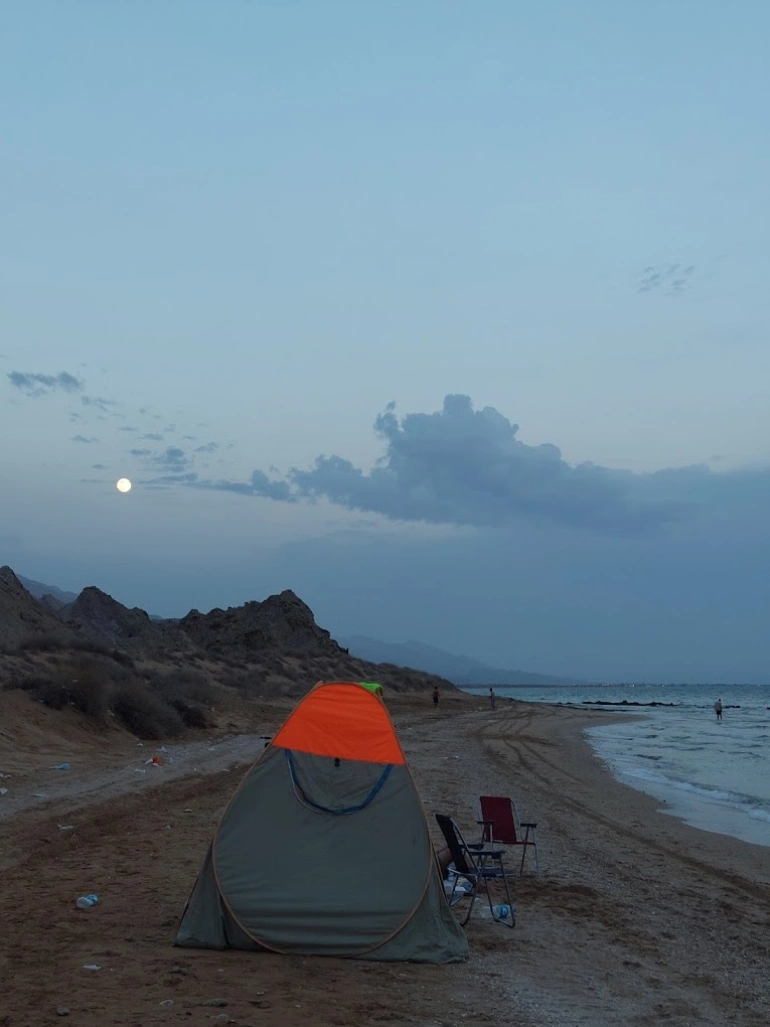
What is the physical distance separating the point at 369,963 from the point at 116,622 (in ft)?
174

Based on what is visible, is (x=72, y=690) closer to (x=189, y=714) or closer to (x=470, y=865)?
(x=189, y=714)

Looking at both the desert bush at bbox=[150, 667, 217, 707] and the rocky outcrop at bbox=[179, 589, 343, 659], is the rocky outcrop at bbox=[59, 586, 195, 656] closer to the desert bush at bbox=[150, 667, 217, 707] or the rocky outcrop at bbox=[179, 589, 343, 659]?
the rocky outcrop at bbox=[179, 589, 343, 659]

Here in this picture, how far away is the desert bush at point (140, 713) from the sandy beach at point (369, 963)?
620cm

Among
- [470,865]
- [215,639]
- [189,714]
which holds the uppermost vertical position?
[215,639]

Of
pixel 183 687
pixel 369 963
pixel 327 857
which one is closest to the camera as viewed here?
pixel 369 963

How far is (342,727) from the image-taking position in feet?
27.5

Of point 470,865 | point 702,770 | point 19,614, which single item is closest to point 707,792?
point 702,770

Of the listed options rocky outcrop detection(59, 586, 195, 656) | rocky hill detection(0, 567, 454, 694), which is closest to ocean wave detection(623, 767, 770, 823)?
rocky hill detection(0, 567, 454, 694)

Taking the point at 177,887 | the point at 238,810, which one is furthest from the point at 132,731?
the point at 238,810

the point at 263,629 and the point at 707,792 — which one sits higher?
the point at 263,629

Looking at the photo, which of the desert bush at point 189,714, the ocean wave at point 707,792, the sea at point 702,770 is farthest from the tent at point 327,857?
the desert bush at point 189,714

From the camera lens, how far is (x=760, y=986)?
7395 millimetres

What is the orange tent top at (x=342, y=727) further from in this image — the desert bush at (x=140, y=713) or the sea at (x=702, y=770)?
the desert bush at (x=140, y=713)

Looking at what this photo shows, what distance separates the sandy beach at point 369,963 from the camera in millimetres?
6191
